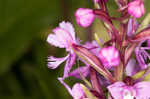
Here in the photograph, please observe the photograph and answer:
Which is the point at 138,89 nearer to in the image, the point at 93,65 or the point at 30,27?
the point at 93,65

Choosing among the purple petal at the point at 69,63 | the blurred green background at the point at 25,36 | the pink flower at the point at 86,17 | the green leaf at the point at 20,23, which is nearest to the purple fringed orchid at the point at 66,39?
the purple petal at the point at 69,63

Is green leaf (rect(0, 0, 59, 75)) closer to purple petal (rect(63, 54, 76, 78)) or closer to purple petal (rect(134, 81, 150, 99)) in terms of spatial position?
purple petal (rect(63, 54, 76, 78))

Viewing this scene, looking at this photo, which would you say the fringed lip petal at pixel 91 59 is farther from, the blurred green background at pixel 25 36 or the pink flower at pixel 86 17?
the blurred green background at pixel 25 36

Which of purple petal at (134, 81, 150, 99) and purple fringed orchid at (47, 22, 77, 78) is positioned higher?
purple fringed orchid at (47, 22, 77, 78)

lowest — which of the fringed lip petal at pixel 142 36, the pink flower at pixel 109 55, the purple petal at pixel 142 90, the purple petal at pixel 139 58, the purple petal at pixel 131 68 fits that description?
the purple petal at pixel 142 90

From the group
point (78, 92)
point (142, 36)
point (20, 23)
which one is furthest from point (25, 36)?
point (142, 36)

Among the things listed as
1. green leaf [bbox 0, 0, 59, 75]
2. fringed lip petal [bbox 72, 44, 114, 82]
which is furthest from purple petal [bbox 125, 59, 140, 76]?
green leaf [bbox 0, 0, 59, 75]

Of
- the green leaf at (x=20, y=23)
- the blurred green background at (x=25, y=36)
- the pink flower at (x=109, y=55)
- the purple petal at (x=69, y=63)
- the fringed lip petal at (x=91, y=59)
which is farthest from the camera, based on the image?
the green leaf at (x=20, y=23)

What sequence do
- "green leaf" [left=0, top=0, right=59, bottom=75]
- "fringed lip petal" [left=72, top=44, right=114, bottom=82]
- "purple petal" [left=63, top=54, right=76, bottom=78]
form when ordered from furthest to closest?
"green leaf" [left=0, top=0, right=59, bottom=75] → "purple petal" [left=63, top=54, right=76, bottom=78] → "fringed lip petal" [left=72, top=44, right=114, bottom=82]
